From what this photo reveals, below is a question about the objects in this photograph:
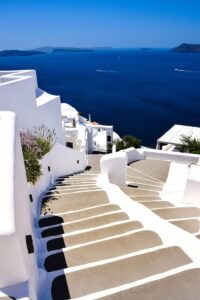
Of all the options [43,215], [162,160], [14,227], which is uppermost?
[14,227]

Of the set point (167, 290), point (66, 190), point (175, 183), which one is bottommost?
point (175, 183)

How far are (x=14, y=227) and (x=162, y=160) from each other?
47.4 ft

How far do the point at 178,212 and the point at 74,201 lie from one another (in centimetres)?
356

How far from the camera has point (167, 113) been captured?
211 ft

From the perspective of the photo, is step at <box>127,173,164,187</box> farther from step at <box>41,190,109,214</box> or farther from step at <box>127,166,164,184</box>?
step at <box>41,190,109,214</box>

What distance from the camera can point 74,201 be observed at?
9.45 m

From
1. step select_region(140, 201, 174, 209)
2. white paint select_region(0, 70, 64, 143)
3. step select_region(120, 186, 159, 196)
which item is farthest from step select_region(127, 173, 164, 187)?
white paint select_region(0, 70, 64, 143)

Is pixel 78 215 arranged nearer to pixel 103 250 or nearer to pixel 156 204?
pixel 103 250

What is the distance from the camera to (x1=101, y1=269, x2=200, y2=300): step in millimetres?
4875

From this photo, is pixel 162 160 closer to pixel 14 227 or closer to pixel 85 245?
pixel 85 245

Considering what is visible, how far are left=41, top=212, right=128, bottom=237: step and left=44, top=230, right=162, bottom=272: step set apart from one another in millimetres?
978

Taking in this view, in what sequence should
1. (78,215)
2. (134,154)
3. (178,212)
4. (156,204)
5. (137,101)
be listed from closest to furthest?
(78,215) < (178,212) < (156,204) < (134,154) < (137,101)

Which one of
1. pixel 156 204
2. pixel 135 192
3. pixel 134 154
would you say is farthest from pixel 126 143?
pixel 156 204

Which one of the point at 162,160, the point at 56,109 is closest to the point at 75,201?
the point at 56,109
